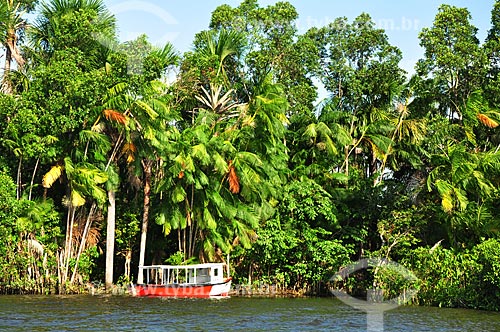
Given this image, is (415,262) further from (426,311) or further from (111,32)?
(111,32)

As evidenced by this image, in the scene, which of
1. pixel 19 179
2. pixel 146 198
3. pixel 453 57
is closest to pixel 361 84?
pixel 453 57

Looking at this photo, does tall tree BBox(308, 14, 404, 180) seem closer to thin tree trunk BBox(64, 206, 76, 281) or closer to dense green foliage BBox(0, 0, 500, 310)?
dense green foliage BBox(0, 0, 500, 310)

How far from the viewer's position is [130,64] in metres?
27.5

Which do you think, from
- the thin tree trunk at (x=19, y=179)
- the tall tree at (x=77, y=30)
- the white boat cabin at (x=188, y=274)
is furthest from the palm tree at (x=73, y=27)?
the white boat cabin at (x=188, y=274)

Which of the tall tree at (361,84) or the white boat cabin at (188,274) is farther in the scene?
the tall tree at (361,84)

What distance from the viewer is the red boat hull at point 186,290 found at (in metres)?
26.3

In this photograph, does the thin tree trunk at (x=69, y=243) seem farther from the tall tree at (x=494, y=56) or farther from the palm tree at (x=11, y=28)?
the tall tree at (x=494, y=56)

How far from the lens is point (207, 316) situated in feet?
68.2

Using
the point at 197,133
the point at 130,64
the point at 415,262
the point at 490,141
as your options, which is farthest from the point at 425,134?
the point at 130,64

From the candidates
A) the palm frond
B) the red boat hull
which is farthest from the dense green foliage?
the red boat hull

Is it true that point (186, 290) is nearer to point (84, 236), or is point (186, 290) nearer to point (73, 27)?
point (84, 236)

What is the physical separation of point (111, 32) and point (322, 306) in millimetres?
13269

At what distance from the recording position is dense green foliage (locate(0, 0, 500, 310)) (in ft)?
85.6

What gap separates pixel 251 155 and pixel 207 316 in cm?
833
